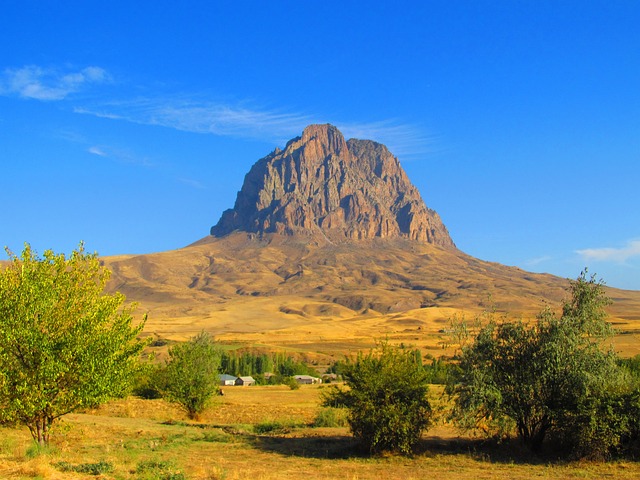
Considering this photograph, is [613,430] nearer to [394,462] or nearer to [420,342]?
[394,462]

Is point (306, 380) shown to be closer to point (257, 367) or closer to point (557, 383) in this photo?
point (257, 367)

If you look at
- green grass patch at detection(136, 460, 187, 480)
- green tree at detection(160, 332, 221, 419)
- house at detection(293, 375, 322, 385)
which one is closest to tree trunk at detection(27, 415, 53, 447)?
green grass patch at detection(136, 460, 187, 480)

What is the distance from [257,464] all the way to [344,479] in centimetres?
585

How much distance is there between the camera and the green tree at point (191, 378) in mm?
52969

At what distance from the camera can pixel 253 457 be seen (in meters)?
31.3

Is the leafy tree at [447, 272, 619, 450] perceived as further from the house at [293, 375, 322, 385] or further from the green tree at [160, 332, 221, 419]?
the house at [293, 375, 322, 385]

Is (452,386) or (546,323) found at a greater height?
(546,323)

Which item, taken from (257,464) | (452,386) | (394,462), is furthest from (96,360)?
(452,386)

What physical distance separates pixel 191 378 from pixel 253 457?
75.5 ft

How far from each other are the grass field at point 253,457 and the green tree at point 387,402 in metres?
1.05

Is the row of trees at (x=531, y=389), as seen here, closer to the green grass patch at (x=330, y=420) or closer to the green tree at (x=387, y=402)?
the green tree at (x=387, y=402)

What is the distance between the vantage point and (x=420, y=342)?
7362 inches

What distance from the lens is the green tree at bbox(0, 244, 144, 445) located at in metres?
22.6

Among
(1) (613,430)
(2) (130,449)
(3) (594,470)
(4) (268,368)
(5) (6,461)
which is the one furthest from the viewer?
(4) (268,368)
